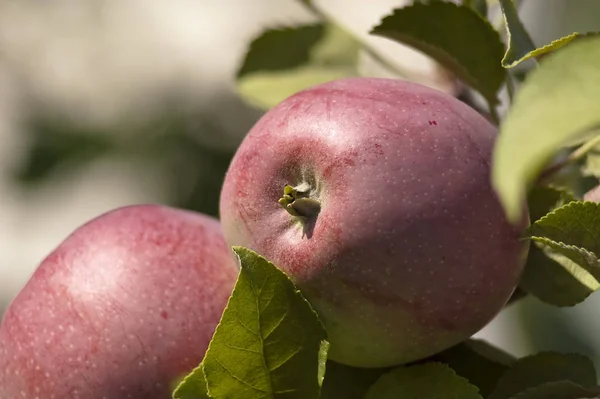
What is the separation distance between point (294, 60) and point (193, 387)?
0.43m

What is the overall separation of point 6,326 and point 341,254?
0.27m

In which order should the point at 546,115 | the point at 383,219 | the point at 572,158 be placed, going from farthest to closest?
the point at 572,158 < the point at 383,219 < the point at 546,115

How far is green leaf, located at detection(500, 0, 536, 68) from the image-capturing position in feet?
1.66

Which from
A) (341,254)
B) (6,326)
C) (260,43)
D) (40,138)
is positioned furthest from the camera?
(40,138)

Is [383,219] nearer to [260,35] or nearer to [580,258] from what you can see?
[580,258]

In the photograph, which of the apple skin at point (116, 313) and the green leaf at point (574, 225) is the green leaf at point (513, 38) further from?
the apple skin at point (116, 313)

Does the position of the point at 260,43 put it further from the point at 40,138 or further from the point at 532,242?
the point at 40,138

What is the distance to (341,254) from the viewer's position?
0.49 meters

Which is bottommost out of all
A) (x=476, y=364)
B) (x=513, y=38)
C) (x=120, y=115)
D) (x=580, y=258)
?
(x=120, y=115)

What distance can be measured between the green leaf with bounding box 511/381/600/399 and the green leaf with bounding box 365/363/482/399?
50 mm

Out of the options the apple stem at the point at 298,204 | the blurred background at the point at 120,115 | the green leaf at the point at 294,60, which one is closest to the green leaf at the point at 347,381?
the apple stem at the point at 298,204

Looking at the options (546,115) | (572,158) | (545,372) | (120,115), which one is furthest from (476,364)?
(120,115)

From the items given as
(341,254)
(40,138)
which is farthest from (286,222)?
(40,138)

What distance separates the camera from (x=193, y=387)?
513mm
